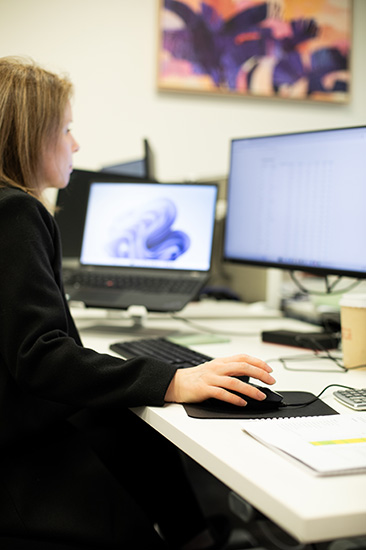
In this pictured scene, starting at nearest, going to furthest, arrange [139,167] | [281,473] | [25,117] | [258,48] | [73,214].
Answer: [281,473]
[25,117]
[73,214]
[139,167]
[258,48]

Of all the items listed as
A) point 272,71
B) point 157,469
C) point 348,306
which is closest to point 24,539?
point 157,469

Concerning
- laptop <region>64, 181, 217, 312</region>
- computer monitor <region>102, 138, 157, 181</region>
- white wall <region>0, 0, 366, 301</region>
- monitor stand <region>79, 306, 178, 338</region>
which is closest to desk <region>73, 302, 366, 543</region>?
monitor stand <region>79, 306, 178, 338</region>

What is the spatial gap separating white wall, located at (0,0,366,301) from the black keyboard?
1.52 meters

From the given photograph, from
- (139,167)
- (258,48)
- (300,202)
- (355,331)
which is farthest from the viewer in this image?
(258,48)

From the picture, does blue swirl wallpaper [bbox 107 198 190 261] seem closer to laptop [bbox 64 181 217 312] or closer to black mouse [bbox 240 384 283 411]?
laptop [bbox 64 181 217 312]

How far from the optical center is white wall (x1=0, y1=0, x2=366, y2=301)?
2.63 m

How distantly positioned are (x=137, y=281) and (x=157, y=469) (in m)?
0.49

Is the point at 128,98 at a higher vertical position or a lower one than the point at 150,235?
higher

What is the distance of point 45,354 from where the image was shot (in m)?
0.76

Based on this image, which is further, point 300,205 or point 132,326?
point 132,326

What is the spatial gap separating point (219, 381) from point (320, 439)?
167 millimetres

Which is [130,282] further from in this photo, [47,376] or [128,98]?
[128,98]

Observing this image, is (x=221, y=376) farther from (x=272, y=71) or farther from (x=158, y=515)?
(x=272, y=71)

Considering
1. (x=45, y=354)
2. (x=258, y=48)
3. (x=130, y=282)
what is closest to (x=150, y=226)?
(x=130, y=282)
